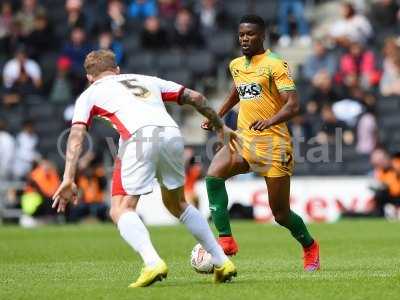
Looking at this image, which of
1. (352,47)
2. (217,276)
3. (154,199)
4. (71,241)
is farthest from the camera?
(352,47)

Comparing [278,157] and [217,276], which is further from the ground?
[278,157]

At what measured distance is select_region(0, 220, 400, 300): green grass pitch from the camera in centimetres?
880

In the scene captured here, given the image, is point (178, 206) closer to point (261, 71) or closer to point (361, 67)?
point (261, 71)

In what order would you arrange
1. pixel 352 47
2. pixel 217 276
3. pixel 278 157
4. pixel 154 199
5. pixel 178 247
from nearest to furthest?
pixel 217 276 → pixel 278 157 → pixel 178 247 → pixel 154 199 → pixel 352 47

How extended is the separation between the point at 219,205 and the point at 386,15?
14.1m

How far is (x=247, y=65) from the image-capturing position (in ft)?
36.5

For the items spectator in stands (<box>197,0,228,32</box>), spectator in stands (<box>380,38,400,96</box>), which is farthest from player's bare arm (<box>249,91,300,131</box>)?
spectator in stands (<box>197,0,228,32</box>)

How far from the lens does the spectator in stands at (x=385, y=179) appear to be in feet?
69.4

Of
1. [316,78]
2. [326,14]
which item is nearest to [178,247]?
[316,78]

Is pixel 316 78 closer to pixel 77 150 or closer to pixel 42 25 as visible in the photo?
pixel 42 25

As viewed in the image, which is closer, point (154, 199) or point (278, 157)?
point (278, 157)

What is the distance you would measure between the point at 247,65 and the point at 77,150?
2791 mm

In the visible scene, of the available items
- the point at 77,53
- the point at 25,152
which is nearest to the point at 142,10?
the point at 77,53

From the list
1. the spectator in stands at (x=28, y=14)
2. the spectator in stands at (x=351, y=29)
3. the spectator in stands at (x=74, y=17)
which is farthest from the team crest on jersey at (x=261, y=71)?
the spectator in stands at (x=28, y=14)
